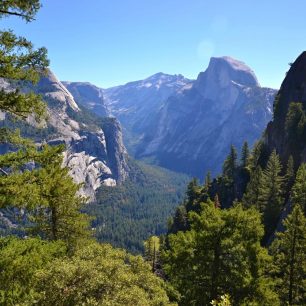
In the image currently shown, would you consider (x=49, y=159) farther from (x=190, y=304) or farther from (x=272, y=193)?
(x=272, y=193)

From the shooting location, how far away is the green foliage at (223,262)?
27.3m

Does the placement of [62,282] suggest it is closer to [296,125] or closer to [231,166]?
[296,125]

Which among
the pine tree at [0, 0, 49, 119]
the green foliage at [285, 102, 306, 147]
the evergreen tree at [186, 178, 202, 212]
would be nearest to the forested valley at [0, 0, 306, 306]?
the pine tree at [0, 0, 49, 119]

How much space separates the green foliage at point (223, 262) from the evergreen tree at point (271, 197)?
45.2 meters

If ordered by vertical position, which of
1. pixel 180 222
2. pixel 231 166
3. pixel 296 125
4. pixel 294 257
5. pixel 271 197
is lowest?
pixel 180 222

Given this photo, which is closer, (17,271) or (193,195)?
(17,271)

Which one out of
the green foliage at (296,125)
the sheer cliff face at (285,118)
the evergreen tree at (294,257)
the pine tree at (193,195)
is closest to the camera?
the evergreen tree at (294,257)

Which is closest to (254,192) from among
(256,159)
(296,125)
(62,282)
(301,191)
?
(301,191)

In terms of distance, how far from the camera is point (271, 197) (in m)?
75.4

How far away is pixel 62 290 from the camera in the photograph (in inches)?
703

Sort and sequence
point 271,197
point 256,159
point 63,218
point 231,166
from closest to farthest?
point 63,218 < point 271,197 < point 256,159 < point 231,166

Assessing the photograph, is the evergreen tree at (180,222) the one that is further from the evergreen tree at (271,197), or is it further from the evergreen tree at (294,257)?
the evergreen tree at (294,257)

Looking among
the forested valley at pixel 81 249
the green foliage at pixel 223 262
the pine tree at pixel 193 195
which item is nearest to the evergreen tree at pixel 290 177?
the forested valley at pixel 81 249

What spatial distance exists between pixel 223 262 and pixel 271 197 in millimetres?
50775
